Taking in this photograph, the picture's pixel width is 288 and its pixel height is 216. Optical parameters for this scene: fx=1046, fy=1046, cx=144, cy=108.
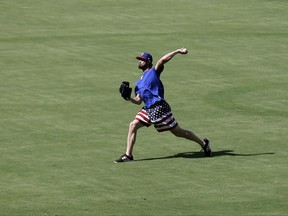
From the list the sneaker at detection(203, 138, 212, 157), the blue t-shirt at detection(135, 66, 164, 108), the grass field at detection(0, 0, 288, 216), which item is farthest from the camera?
the sneaker at detection(203, 138, 212, 157)

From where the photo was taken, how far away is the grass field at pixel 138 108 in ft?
Answer: 60.4

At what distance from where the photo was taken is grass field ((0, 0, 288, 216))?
18.4 meters

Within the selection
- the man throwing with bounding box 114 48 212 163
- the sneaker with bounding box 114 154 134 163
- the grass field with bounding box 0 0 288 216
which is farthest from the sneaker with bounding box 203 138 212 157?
the sneaker with bounding box 114 154 134 163

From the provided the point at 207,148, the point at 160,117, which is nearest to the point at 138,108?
the point at 207,148

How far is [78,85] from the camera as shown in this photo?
29.7 metres

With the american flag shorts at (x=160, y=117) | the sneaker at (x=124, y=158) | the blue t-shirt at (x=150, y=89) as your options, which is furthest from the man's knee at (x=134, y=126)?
the sneaker at (x=124, y=158)

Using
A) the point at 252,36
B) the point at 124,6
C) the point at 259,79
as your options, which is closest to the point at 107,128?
the point at 259,79

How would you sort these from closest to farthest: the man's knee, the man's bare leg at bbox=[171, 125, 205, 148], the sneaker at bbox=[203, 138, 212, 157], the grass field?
1. the grass field
2. the man's knee
3. the man's bare leg at bbox=[171, 125, 205, 148]
4. the sneaker at bbox=[203, 138, 212, 157]

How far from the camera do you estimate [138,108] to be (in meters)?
27.2

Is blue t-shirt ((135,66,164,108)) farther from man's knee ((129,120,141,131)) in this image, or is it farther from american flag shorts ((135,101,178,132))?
man's knee ((129,120,141,131))

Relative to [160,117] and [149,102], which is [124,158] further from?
[149,102]

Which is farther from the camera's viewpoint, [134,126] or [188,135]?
[188,135]

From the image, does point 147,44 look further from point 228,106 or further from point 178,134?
point 178,134

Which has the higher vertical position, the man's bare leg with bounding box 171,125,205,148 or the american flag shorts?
the american flag shorts
